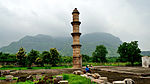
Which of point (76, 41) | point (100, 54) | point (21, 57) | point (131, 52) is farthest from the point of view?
point (100, 54)

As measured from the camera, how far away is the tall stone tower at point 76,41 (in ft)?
91.0

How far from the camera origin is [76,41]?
28.2 m

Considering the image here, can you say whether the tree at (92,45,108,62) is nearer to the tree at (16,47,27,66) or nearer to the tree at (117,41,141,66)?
the tree at (117,41,141,66)

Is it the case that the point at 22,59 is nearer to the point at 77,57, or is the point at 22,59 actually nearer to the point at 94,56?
the point at 77,57

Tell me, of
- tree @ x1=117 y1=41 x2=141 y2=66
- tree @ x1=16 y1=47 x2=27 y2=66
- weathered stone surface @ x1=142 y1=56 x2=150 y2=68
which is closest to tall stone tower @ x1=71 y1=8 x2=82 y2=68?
weathered stone surface @ x1=142 y1=56 x2=150 y2=68

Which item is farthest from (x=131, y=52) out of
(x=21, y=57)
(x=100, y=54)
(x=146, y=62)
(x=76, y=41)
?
(x=21, y=57)

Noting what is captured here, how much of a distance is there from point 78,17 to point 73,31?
3.31m

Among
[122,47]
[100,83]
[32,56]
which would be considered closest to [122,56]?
[122,47]

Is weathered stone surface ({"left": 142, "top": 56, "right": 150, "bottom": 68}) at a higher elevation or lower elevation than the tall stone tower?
lower

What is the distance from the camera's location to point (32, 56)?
142 feet

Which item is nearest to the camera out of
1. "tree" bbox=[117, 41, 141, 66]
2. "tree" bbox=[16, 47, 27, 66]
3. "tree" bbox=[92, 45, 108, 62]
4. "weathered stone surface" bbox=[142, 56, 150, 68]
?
"weathered stone surface" bbox=[142, 56, 150, 68]

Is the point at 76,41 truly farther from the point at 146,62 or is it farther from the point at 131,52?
the point at 131,52

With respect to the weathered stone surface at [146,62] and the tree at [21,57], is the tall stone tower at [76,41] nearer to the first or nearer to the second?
the weathered stone surface at [146,62]

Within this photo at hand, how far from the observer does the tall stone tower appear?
91.0ft
